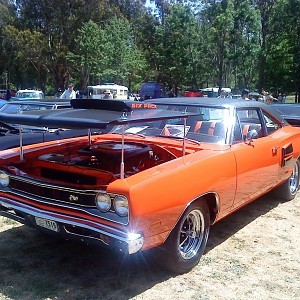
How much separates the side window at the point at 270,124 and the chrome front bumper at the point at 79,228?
299 centimetres

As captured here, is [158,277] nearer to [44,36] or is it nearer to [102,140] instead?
[102,140]

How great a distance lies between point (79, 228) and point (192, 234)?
3.68ft

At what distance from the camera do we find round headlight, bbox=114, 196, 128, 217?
3131 mm

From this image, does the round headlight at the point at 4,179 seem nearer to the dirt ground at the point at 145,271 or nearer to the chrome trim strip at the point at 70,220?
the chrome trim strip at the point at 70,220

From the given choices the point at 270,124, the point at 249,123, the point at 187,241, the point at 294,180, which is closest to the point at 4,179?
the point at 187,241

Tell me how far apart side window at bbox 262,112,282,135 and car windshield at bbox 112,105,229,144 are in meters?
1.03

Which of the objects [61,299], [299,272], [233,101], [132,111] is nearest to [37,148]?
[132,111]

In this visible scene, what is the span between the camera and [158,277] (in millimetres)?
3674

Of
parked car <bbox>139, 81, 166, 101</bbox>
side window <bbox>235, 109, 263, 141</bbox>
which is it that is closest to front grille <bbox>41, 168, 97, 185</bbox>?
side window <bbox>235, 109, 263, 141</bbox>

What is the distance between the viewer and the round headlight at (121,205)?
10.3ft

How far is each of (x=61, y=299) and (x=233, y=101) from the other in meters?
2.98

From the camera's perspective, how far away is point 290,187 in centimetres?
619

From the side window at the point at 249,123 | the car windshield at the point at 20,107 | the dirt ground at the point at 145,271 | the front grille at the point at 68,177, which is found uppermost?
the side window at the point at 249,123

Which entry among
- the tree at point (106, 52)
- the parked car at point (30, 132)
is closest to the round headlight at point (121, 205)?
the parked car at point (30, 132)
